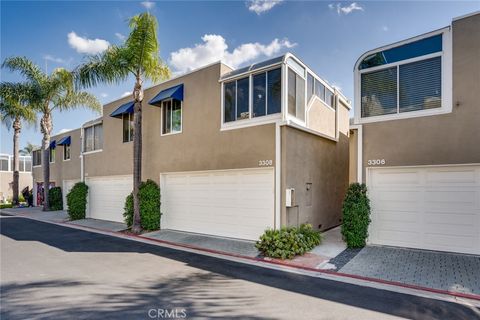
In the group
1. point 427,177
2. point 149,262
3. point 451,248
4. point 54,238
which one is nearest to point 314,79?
point 427,177

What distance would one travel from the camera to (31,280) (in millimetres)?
6785

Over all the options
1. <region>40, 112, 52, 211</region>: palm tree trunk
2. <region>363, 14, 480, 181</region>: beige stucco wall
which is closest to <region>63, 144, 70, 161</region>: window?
<region>40, 112, 52, 211</region>: palm tree trunk

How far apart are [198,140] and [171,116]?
2359 mm

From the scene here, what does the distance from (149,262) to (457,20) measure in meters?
11.2

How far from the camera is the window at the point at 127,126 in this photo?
1562 cm

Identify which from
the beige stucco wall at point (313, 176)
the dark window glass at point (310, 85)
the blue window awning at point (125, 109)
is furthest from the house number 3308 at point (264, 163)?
the blue window awning at point (125, 109)

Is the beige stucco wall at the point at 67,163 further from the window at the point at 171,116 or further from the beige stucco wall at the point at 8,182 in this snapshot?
the beige stucco wall at the point at 8,182

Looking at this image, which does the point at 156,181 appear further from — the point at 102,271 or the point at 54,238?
the point at 102,271

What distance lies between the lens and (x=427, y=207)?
852 centimetres

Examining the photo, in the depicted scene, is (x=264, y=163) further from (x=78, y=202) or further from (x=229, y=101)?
(x=78, y=202)

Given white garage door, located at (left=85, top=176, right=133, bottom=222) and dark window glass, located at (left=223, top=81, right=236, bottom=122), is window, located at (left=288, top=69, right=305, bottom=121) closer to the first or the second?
dark window glass, located at (left=223, top=81, right=236, bottom=122)

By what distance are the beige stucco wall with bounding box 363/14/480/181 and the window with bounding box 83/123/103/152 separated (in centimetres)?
1630

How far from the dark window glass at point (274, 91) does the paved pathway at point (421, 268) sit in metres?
5.28

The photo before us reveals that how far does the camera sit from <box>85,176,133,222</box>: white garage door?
620 inches
